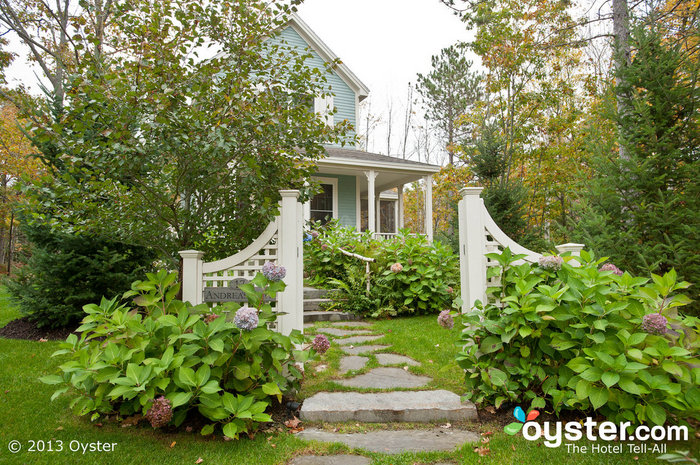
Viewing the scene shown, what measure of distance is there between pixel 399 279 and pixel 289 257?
11.2 feet

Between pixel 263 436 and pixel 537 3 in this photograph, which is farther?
pixel 537 3

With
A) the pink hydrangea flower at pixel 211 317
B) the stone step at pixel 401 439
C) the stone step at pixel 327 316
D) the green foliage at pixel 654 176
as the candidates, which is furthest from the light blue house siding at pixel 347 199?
the stone step at pixel 401 439

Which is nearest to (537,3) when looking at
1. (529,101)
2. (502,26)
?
(502,26)

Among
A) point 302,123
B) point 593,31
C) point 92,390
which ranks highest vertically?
point 593,31

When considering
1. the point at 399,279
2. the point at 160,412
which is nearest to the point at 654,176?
the point at 399,279

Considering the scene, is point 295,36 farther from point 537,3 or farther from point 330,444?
point 330,444

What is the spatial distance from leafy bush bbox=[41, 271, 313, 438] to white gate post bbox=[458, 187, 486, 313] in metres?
1.31

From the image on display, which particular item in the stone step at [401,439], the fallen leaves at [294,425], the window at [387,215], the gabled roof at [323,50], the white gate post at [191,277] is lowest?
the stone step at [401,439]

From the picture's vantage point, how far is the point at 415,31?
21.6 m

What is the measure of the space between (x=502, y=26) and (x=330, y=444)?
9.52 m

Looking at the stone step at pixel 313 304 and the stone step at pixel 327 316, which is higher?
the stone step at pixel 313 304

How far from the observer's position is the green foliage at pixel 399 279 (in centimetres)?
600

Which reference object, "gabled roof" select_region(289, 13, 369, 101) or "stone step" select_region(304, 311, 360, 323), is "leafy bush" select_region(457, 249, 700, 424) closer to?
"stone step" select_region(304, 311, 360, 323)

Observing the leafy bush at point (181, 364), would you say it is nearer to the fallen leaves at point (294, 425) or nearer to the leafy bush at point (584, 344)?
the fallen leaves at point (294, 425)
